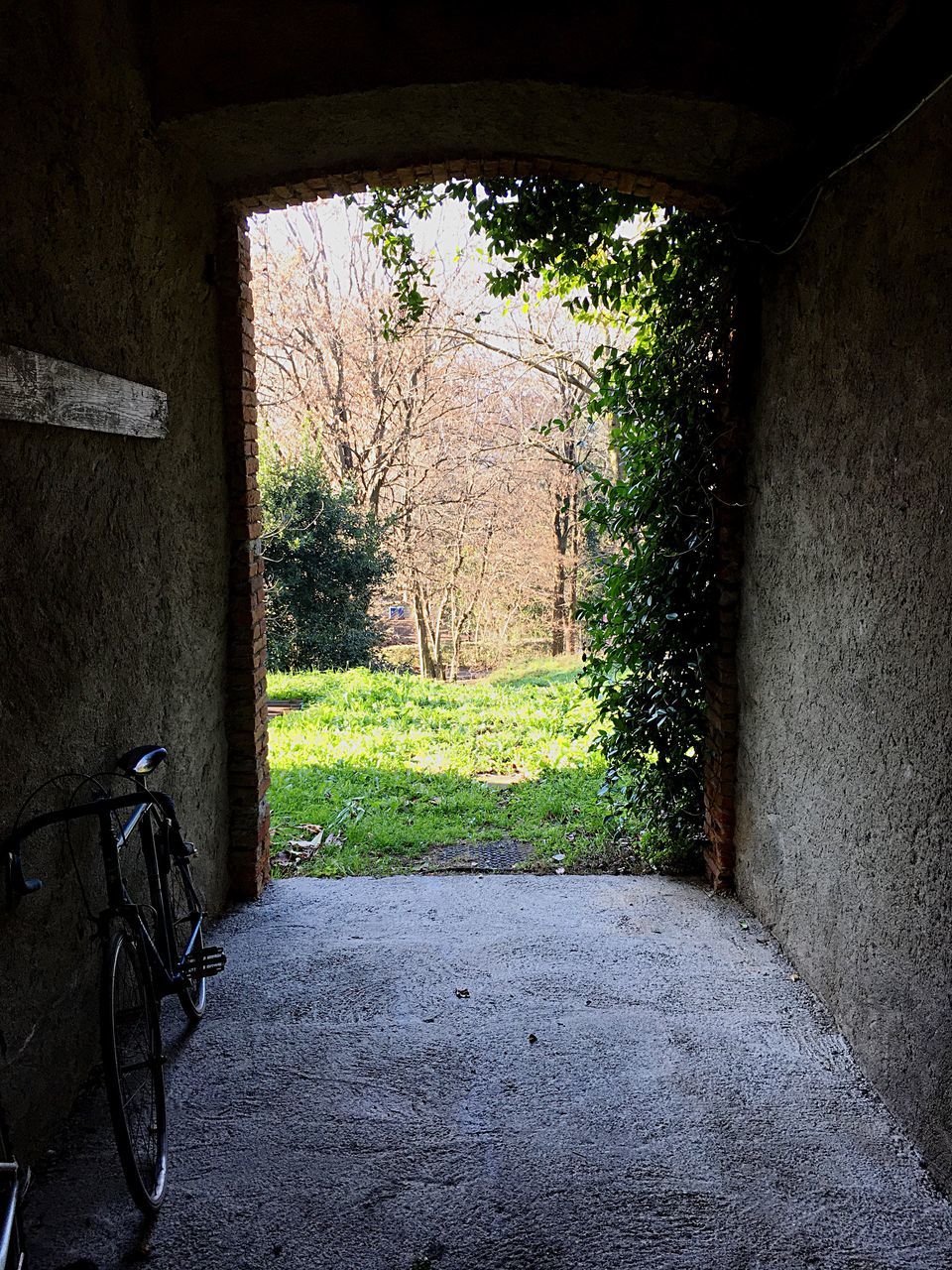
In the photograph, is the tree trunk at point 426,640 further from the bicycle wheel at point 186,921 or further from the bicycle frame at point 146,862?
the bicycle frame at point 146,862

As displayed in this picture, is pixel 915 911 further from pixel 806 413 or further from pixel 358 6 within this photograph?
pixel 358 6

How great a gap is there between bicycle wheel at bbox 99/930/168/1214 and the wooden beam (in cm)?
152

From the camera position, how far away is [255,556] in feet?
15.1

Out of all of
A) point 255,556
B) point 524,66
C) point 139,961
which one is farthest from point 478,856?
point 524,66

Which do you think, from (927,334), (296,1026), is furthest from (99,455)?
(927,334)

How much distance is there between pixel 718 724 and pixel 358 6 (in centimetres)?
346

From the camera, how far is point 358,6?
3363 mm

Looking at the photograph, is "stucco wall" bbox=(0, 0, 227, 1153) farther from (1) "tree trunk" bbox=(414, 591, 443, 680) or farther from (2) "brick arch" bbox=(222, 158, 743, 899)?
(1) "tree trunk" bbox=(414, 591, 443, 680)

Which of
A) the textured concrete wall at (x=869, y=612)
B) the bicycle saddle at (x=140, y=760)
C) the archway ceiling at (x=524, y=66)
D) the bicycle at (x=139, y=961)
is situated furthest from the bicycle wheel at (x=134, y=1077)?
the archway ceiling at (x=524, y=66)

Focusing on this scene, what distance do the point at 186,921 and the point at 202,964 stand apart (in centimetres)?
49

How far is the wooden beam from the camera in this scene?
2502 millimetres

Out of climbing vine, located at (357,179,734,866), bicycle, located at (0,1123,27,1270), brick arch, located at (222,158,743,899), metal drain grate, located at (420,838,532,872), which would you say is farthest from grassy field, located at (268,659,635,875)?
bicycle, located at (0,1123,27,1270)

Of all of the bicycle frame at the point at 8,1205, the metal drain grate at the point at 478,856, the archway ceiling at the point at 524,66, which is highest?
the archway ceiling at the point at 524,66

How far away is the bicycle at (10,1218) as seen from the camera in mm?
1688
